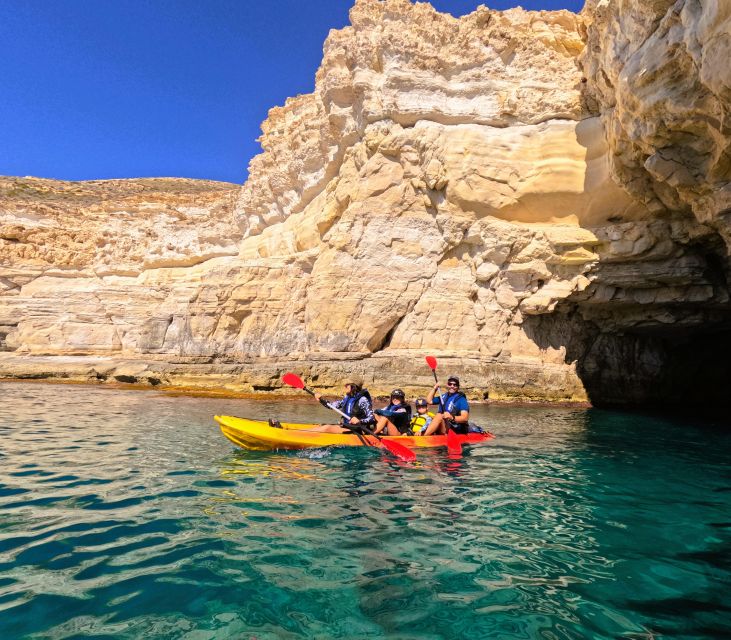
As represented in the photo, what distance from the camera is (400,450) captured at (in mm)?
7609

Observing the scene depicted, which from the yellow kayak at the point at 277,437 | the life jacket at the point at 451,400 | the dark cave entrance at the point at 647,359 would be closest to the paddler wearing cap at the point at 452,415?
the life jacket at the point at 451,400

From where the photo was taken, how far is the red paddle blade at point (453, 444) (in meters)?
8.50

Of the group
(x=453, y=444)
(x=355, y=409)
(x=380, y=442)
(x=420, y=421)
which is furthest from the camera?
Result: (x=420, y=421)

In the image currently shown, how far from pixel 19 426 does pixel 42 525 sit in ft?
21.7

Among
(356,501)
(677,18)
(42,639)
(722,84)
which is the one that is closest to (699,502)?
(356,501)

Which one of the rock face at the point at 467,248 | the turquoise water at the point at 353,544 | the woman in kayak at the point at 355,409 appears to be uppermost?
the rock face at the point at 467,248

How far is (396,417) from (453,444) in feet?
3.55

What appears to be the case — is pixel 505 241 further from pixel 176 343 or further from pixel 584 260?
pixel 176 343

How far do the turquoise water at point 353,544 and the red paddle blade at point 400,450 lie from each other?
0.22m

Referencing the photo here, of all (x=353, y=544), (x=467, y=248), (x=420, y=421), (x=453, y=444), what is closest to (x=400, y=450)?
(x=453, y=444)

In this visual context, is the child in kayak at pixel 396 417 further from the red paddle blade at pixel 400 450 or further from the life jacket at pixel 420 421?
the red paddle blade at pixel 400 450

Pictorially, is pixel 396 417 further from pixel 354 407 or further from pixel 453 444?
pixel 453 444

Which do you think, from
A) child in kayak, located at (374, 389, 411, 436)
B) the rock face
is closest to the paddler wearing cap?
child in kayak, located at (374, 389, 411, 436)

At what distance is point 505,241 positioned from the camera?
18906mm
